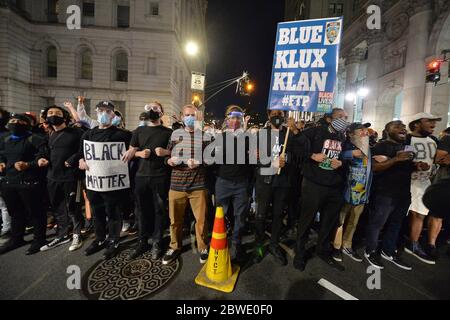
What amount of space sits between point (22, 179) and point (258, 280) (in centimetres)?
449

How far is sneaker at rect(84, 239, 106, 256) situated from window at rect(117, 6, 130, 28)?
24.3m

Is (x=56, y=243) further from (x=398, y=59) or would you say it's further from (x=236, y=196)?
(x=398, y=59)

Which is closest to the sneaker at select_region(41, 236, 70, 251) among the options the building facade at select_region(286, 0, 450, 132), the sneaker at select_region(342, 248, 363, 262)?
the sneaker at select_region(342, 248, 363, 262)

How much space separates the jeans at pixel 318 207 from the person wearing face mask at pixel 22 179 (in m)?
4.74

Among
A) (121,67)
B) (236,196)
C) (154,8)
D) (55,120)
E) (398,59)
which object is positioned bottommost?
(236,196)

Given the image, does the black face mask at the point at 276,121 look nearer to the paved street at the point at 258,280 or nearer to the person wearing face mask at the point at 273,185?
the person wearing face mask at the point at 273,185

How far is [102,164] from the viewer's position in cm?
347

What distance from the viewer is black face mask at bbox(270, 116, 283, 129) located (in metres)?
3.65

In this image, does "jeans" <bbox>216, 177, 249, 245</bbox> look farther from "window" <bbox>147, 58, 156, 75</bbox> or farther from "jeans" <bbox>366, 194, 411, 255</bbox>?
"window" <bbox>147, 58, 156, 75</bbox>

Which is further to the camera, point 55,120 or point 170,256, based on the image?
point 55,120

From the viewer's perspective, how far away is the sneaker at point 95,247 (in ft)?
11.9

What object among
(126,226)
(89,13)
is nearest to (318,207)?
(126,226)

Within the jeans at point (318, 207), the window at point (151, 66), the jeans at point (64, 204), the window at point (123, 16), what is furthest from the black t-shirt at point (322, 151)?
the window at point (123, 16)

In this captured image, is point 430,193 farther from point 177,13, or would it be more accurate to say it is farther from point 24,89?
point 24,89
